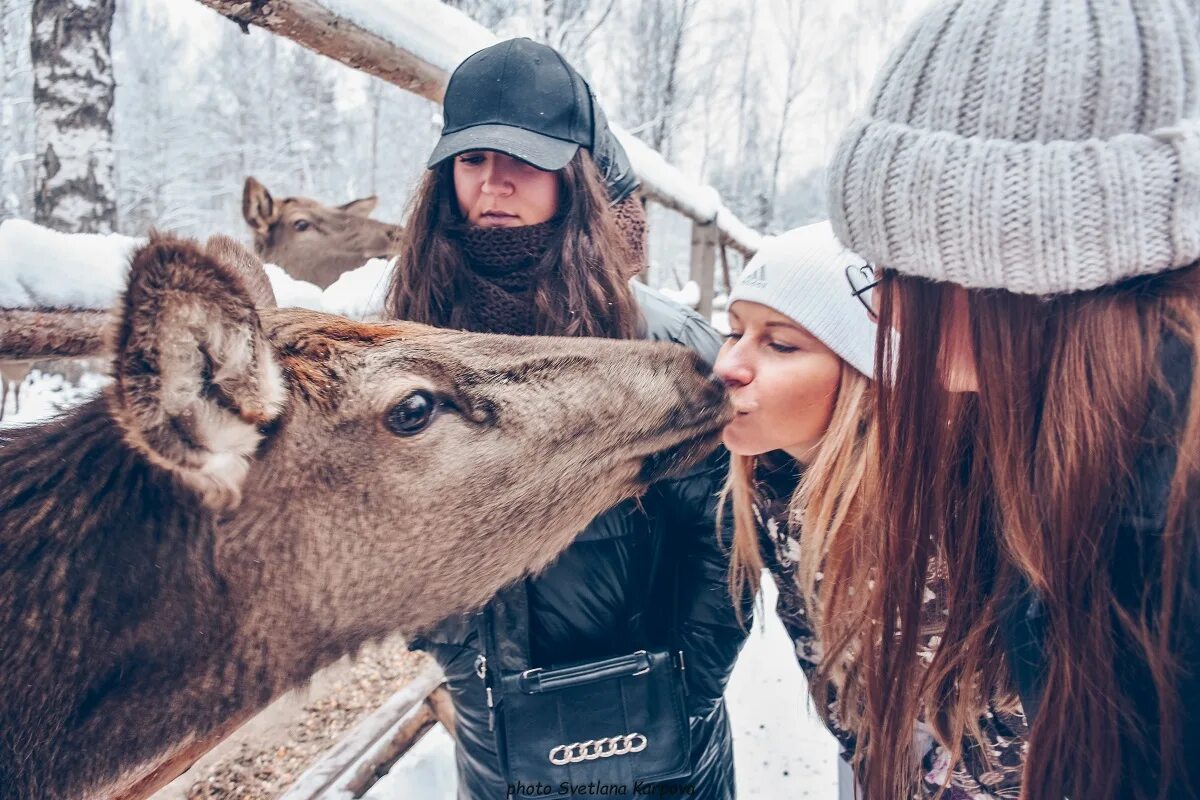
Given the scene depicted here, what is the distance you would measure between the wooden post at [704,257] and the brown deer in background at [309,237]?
10.9 feet

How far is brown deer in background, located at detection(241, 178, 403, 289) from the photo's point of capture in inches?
213

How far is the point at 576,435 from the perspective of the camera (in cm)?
182

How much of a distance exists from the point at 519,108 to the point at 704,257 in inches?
238

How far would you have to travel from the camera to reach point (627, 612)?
6.66 feet

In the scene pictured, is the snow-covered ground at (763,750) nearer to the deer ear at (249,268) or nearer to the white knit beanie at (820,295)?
the white knit beanie at (820,295)

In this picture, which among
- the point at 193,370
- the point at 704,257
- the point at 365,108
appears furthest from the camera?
the point at 365,108

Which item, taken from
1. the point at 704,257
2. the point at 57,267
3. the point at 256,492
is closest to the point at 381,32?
the point at 57,267

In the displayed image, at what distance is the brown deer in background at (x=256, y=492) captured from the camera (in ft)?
4.56

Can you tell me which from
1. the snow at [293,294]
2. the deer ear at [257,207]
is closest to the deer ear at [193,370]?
the snow at [293,294]

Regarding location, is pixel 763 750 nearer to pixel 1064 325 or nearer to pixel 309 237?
pixel 1064 325

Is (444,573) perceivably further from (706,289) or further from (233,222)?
(233,222)

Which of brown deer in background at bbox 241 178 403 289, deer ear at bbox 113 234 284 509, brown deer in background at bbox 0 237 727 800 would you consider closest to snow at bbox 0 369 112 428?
brown deer in background at bbox 0 237 727 800

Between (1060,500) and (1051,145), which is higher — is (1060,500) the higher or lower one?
the lower one

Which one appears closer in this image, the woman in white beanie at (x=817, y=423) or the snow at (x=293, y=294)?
the woman in white beanie at (x=817, y=423)
